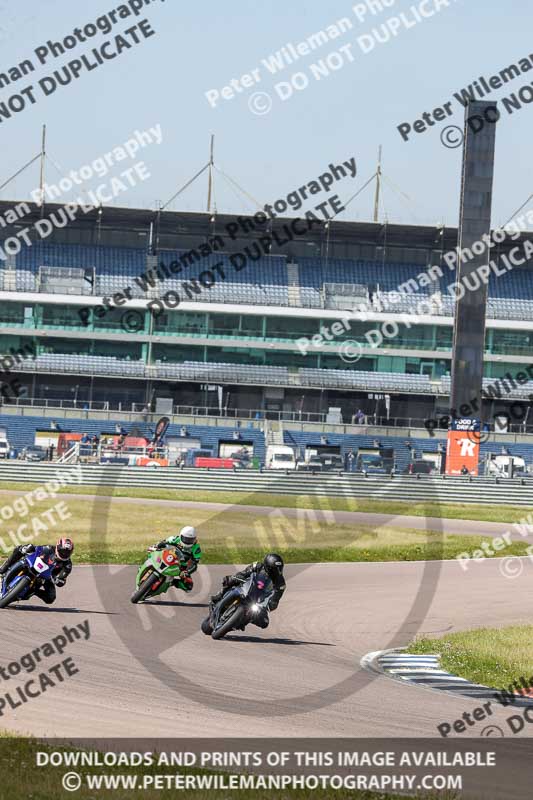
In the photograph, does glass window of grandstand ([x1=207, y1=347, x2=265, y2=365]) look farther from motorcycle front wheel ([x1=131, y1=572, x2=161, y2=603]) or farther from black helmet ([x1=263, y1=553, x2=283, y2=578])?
black helmet ([x1=263, y1=553, x2=283, y2=578])

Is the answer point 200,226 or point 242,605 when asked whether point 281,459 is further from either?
point 242,605

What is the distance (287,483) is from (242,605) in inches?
1375

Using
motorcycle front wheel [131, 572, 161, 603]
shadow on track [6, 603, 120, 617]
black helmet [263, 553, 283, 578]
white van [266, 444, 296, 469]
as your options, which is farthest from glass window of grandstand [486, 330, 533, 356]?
black helmet [263, 553, 283, 578]

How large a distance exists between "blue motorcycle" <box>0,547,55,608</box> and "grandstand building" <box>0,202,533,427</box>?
57111 millimetres

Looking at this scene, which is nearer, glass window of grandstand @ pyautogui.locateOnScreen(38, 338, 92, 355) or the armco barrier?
the armco barrier

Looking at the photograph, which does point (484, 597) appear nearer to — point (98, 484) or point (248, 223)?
point (98, 484)

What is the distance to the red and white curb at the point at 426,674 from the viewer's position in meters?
13.8

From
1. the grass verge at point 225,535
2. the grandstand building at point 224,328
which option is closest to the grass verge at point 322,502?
the grass verge at point 225,535

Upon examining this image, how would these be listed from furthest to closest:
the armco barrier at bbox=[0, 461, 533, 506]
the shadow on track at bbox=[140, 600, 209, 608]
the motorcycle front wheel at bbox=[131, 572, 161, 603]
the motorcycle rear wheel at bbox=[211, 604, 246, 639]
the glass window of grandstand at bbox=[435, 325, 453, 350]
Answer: the glass window of grandstand at bbox=[435, 325, 453, 350], the armco barrier at bbox=[0, 461, 533, 506], the shadow on track at bbox=[140, 600, 209, 608], the motorcycle front wheel at bbox=[131, 572, 161, 603], the motorcycle rear wheel at bbox=[211, 604, 246, 639]

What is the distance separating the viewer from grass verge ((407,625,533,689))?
15.2 metres

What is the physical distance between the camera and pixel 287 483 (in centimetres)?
5094

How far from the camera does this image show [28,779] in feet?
28.4

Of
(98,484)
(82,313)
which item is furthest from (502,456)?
(82,313)

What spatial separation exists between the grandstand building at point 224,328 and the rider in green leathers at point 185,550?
55.7 m
